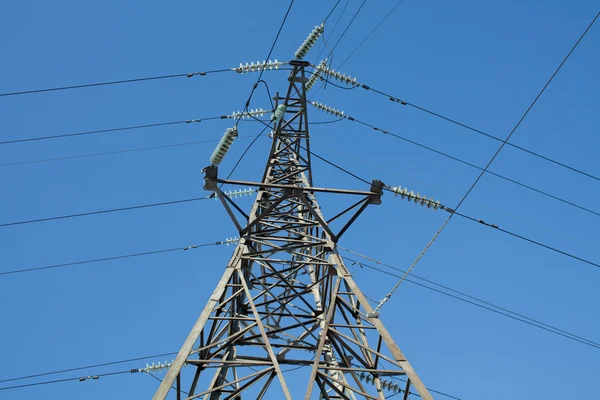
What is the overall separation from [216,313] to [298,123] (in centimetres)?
878

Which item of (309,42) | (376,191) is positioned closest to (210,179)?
(376,191)

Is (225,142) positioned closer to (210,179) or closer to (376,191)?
(210,179)

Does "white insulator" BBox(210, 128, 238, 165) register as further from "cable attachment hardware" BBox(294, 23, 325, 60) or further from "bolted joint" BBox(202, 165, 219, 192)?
"cable attachment hardware" BBox(294, 23, 325, 60)

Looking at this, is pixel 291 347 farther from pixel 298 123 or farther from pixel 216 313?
pixel 298 123

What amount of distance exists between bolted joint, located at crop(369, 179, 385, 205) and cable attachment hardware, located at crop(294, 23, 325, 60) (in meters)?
7.47

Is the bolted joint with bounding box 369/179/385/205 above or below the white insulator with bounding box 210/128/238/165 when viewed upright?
below

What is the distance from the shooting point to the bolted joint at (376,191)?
12125mm

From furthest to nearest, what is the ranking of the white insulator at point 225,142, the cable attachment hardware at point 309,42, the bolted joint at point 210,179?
the cable attachment hardware at point 309,42 < the white insulator at point 225,142 < the bolted joint at point 210,179

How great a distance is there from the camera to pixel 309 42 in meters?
18.9

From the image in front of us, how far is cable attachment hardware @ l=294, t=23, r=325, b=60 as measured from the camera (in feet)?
60.8

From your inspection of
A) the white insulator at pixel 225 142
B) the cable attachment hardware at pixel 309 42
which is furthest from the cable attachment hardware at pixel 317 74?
the white insulator at pixel 225 142

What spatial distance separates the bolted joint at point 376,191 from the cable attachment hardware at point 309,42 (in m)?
7.47

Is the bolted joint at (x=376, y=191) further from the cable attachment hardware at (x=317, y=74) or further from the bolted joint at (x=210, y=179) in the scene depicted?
the cable attachment hardware at (x=317, y=74)

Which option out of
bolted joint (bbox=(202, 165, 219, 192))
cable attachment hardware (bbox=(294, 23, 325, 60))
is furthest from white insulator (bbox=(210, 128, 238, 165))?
cable attachment hardware (bbox=(294, 23, 325, 60))
